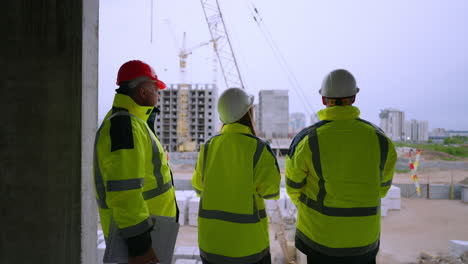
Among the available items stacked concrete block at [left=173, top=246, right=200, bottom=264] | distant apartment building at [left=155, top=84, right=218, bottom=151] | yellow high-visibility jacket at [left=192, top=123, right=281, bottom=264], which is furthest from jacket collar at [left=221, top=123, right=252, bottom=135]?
distant apartment building at [left=155, top=84, right=218, bottom=151]

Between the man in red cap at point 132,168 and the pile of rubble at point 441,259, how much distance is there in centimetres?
748

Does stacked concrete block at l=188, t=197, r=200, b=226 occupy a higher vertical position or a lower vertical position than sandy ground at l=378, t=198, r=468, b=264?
higher

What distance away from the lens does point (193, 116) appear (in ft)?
128

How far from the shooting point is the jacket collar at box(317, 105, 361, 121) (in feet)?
5.66

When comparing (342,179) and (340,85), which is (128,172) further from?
(340,85)

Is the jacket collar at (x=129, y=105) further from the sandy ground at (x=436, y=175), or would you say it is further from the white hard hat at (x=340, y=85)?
the sandy ground at (x=436, y=175)

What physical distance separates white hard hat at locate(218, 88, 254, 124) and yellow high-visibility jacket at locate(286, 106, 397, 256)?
42cm

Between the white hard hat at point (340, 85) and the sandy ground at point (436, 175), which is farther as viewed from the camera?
the sandy ground at point (436, 175)

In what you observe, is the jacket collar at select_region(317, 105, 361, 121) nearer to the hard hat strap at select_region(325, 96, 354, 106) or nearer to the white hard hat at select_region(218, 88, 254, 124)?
the hard hat strap at select_region(325, 96, 354, 106)

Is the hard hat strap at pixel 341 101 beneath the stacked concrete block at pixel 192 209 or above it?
above

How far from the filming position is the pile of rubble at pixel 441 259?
249 inches

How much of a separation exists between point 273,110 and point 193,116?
63.4 ft

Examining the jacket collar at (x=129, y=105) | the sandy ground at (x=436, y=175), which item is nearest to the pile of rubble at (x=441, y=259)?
the jacket collar at (x=129, y=105)

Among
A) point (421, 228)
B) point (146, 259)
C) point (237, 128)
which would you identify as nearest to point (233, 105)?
point (237, 128)
